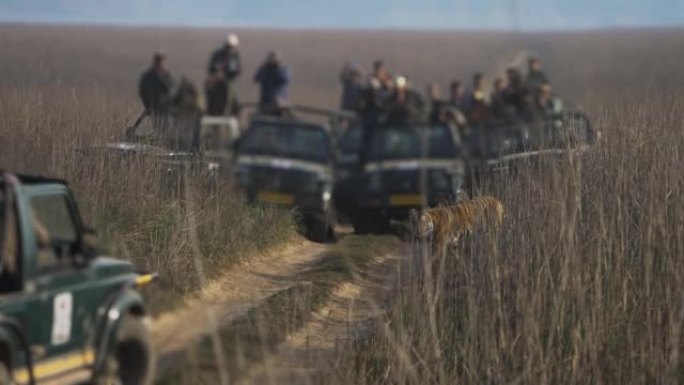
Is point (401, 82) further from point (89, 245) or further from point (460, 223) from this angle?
point (460, 223)

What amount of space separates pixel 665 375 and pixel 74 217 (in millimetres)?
3795

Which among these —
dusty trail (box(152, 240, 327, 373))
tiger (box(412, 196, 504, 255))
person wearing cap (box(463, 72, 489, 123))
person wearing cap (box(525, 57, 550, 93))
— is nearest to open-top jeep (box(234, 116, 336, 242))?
person wearing cap (box(463, 72, 489, 123))

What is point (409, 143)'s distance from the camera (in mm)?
3055

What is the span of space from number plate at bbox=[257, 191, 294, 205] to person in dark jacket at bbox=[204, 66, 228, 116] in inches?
14.7

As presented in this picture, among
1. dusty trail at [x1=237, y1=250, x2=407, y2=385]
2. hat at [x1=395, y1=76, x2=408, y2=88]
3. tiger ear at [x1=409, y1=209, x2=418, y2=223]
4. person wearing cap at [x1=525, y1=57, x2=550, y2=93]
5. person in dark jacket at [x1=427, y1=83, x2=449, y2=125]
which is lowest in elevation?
dusty trail at [x1=237, y1=250, x2=407, y2=385]

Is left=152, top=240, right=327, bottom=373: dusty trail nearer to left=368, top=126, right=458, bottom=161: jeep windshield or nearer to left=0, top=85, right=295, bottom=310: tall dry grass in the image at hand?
left=0, top=85, right=295, bottom=310: tall dry grass

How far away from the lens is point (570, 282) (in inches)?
287

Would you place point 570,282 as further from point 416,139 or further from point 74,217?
point 416,139

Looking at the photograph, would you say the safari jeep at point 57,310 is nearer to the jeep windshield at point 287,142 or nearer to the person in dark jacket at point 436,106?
the jeep windshield at point 287,142

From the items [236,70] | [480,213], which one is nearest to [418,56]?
[236,70]

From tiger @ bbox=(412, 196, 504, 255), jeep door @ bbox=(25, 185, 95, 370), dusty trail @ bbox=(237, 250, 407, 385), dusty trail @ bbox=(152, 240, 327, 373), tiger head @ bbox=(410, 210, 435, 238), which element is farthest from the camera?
tiger @ bbox=(412, 196, 504, 255)

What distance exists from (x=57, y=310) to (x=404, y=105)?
63.1 inches

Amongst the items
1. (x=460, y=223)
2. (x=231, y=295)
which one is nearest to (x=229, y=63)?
(x=460, y=223)

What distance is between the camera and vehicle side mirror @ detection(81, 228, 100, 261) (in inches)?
167
